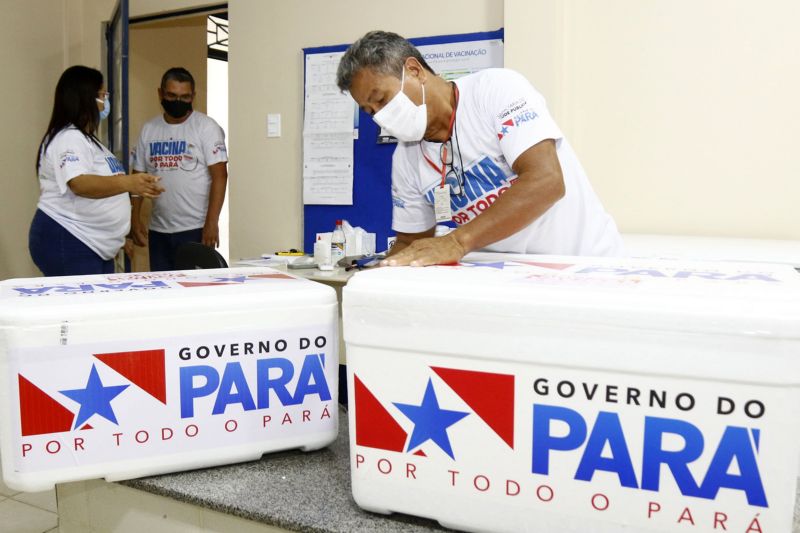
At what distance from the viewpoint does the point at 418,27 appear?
3.11 meters

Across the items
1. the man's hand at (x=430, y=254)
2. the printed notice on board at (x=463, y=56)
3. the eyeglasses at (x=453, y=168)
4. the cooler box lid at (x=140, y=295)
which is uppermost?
the printed notice on board at (x=463, y=56)

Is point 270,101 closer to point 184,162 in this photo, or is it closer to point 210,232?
point 184,162

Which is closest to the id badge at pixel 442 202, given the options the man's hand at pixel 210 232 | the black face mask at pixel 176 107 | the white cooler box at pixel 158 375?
the white cooler box at pixel 158 375

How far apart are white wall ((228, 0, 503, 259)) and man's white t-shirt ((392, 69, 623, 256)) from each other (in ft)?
6.73

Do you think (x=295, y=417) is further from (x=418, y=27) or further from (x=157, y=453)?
(x=418, y=27)

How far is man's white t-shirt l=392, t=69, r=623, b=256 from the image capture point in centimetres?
128

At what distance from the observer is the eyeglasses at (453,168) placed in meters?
1.41

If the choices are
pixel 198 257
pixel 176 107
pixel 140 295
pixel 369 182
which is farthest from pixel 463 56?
pixel 140 295

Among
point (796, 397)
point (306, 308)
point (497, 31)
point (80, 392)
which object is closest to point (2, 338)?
point (80, 392)

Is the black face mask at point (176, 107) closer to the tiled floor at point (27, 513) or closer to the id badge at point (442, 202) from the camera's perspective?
the tiled floor at point (27, 513)

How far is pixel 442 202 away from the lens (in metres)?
1.47

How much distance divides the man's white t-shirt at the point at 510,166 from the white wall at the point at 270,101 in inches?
80.8

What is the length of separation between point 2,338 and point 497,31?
2.64 meters

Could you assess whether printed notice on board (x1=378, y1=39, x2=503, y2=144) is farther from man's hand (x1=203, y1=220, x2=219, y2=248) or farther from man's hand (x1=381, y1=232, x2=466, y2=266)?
man's hand (x1=381, y1=232, x2=466, y2=266)
